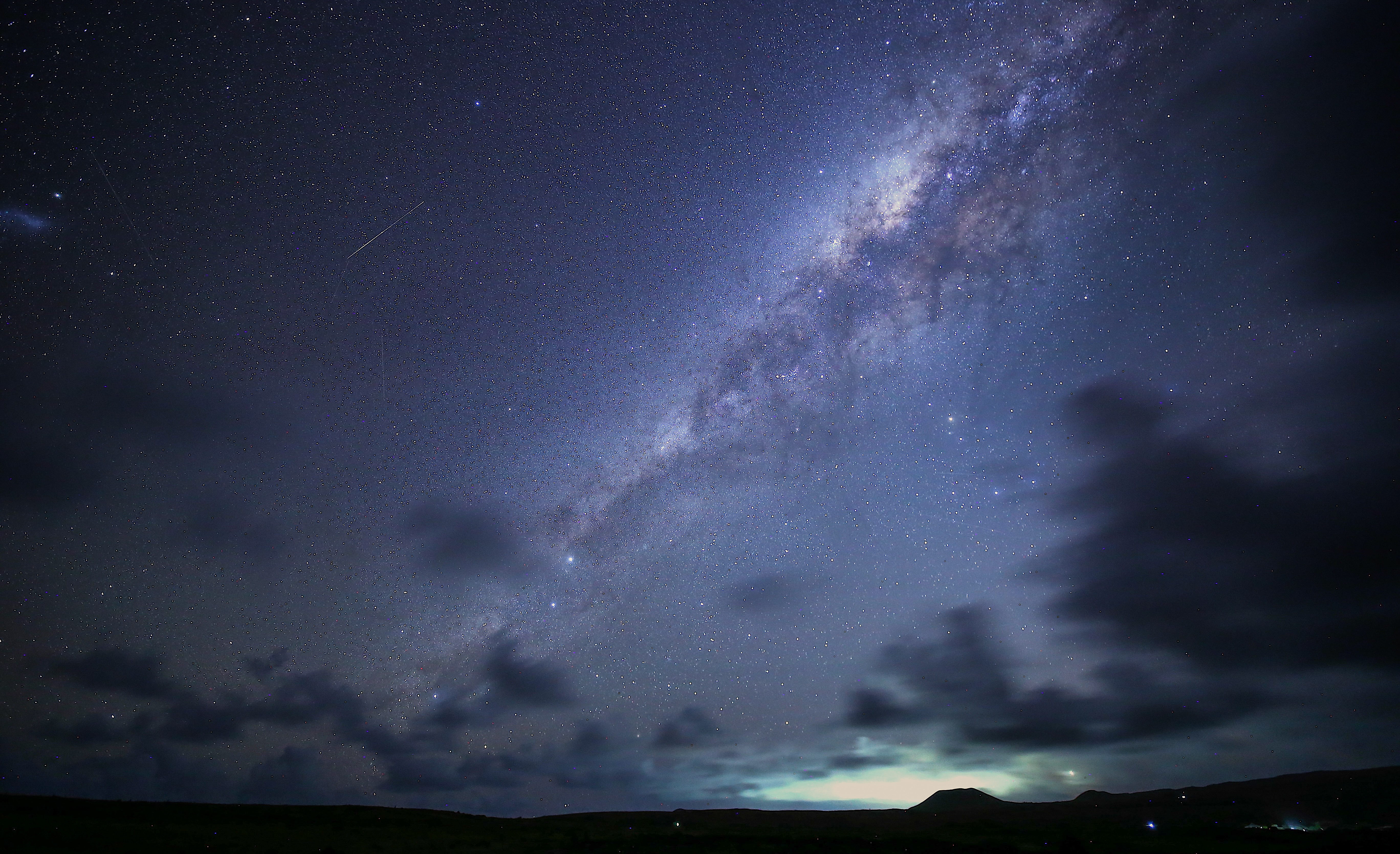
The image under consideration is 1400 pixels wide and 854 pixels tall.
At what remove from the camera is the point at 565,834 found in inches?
3546

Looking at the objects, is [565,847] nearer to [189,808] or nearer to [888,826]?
[189,808]

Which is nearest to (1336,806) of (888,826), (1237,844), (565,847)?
(888,826)

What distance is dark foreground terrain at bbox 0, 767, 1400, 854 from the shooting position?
66812 mm

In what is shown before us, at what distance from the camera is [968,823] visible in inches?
5428

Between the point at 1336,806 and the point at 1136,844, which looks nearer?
the point at 1136,844

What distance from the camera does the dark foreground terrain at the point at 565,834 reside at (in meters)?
66.8

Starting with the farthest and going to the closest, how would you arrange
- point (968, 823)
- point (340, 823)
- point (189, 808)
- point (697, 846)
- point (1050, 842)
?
point (968, 823) < point (189, 808) < point (1050, 842) < point (340, 823) < point (697, 846)

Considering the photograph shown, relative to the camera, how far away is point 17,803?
3543 inches

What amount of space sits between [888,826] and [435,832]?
115 metres

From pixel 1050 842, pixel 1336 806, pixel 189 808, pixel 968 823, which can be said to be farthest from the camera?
pixel 1336 806

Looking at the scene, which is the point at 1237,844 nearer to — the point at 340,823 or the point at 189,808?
the point at 340,823

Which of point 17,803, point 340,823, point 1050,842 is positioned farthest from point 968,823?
point 17,803

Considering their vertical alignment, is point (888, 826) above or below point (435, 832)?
below

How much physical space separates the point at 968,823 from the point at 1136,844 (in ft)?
160
